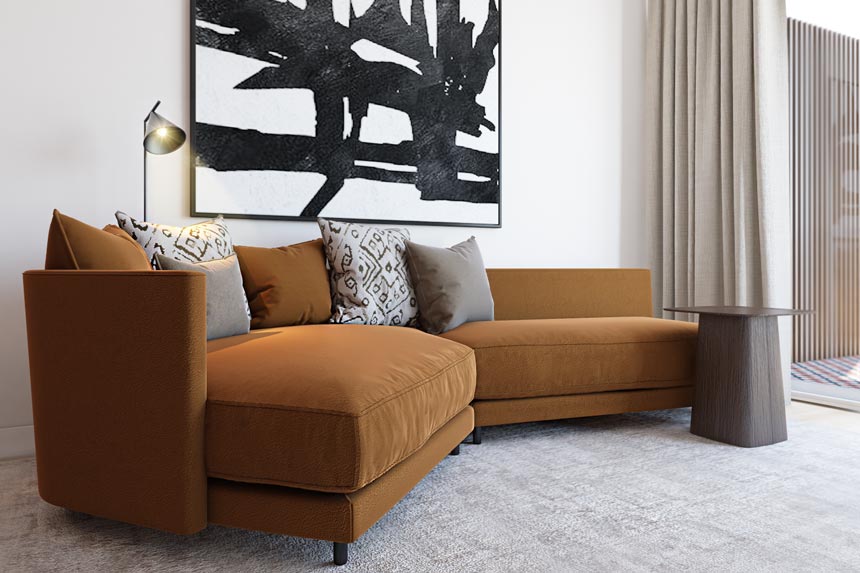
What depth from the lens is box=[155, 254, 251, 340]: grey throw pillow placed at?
2.16 meters

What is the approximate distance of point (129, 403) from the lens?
158 cm

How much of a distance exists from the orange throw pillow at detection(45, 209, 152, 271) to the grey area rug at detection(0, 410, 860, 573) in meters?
0.72

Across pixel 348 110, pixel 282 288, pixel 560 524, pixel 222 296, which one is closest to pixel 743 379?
pixel 560 524

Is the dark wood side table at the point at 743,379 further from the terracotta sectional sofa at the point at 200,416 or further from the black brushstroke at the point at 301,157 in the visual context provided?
the black brushstroke at the point at 301,157

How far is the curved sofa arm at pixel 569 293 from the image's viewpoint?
10.9ft

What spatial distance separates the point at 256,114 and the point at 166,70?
42 cm

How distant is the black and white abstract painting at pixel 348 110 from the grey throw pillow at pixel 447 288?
56 centimetres

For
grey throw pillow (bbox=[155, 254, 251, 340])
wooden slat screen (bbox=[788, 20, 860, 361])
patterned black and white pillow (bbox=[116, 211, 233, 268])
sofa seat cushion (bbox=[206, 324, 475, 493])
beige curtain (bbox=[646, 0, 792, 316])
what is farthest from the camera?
wooden slat screen (bbox=[788, 20, 860, 361])

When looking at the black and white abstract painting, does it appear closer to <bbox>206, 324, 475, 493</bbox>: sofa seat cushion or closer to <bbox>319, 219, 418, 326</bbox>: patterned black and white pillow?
<bbox>319, 219, 418, 326</bbox>: patterned black and white pillow

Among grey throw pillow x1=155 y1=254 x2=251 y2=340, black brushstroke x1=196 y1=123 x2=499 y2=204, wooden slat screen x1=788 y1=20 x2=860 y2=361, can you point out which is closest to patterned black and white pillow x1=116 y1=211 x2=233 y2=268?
grey throw pillow x1=155 y1=254 x2=251 y2=340

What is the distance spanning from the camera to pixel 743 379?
2531mm

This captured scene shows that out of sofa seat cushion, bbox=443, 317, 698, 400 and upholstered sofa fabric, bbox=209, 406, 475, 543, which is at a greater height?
sofa seat cushion, bbox=443, 317, 698, 400

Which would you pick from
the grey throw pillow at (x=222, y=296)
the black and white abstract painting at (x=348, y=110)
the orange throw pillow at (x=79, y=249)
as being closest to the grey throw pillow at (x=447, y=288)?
the black and white abstract painting at (x=348, y=110)

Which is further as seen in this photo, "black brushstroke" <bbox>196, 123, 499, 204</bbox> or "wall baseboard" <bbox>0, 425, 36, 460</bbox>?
"black brushstroke" <bbox>196, 123, 499, 204</bbox>
